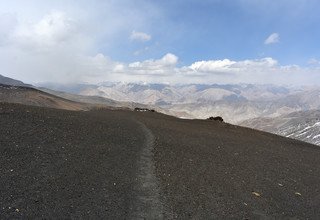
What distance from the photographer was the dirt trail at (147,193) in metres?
13.5

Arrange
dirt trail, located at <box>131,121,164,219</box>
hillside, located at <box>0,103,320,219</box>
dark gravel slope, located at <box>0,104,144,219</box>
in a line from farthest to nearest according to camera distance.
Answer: hillside, located at <box>0,103,320,219</box> < dirt trail, located at <box>131,121,164,219</box> < dark gravel slope, located at <box>0,104,144,219</box>

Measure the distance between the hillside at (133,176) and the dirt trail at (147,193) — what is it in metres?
0.04

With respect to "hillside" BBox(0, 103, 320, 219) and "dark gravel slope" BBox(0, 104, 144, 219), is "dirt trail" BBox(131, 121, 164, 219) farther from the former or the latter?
"dark gravel slope" BBox(0, 104, 144, 219)

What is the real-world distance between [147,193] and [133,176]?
193 cm

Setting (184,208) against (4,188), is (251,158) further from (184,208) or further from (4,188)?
(4,188)

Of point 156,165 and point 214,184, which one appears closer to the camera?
point 214,184

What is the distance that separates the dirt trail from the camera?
13508 mm

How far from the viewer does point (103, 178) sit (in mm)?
16344

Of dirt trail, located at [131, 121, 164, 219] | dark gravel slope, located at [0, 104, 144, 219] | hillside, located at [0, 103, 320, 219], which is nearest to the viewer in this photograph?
dark gravel slope, located at [0, 104, 144, 219]

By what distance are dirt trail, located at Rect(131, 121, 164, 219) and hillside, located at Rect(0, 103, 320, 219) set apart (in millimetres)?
40

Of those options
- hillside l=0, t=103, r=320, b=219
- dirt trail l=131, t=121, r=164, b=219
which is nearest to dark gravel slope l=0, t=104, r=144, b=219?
hillside l=0, t=103, r=320, b=219

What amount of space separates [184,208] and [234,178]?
20.4 ft

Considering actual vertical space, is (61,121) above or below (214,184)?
above

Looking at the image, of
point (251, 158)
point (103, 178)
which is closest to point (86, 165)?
point (103, 178)
